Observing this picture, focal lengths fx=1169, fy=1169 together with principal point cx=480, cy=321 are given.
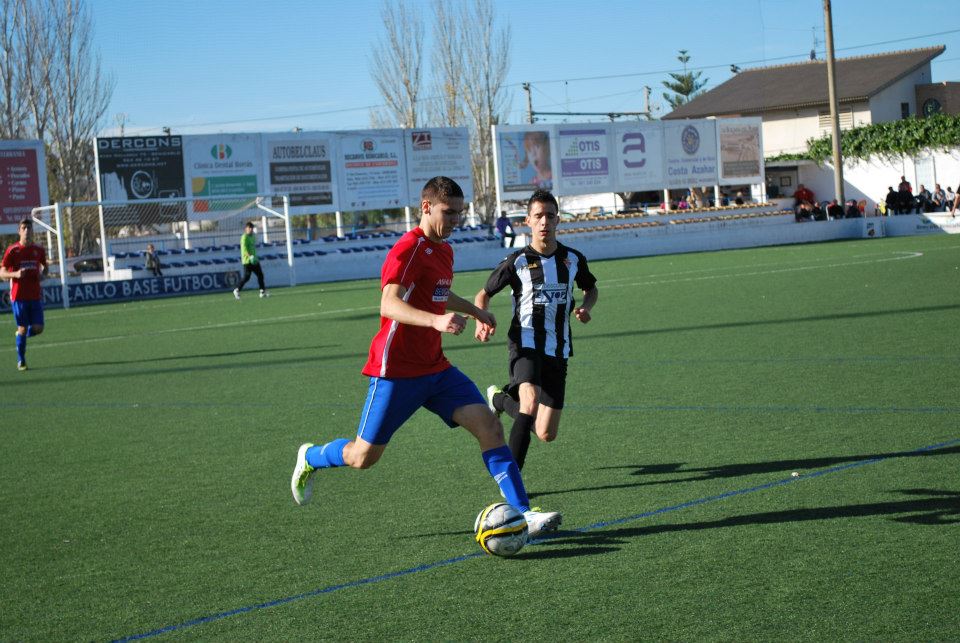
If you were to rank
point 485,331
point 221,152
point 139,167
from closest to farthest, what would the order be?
point 485,331 < point 139,167 < point 221,152

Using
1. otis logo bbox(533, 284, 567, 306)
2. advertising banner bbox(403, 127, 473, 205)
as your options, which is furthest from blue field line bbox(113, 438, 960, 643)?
advertising banner bbox(403, 127, 473, 205)

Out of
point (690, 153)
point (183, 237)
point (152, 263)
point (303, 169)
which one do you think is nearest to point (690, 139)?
point (690, 153)

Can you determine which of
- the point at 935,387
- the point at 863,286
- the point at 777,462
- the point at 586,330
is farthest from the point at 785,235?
the point at 777,462

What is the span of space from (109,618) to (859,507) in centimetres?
382

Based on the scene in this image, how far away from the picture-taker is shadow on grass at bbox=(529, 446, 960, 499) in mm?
7188

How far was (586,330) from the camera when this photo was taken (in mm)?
17297

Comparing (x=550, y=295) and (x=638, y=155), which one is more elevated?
(x=638, y=155)

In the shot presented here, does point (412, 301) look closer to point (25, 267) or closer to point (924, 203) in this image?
point (25, 267)

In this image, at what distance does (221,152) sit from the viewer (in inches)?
1677

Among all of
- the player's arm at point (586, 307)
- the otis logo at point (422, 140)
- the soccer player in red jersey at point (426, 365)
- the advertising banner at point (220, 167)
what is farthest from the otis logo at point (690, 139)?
the soccer player in red jersey at point (426, 365)

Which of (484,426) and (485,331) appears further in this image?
(485,331)

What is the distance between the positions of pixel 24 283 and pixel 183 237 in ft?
87.2

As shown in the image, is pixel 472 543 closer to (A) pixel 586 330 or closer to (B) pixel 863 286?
(A) pixel 586 330

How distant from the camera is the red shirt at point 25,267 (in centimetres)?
1614
